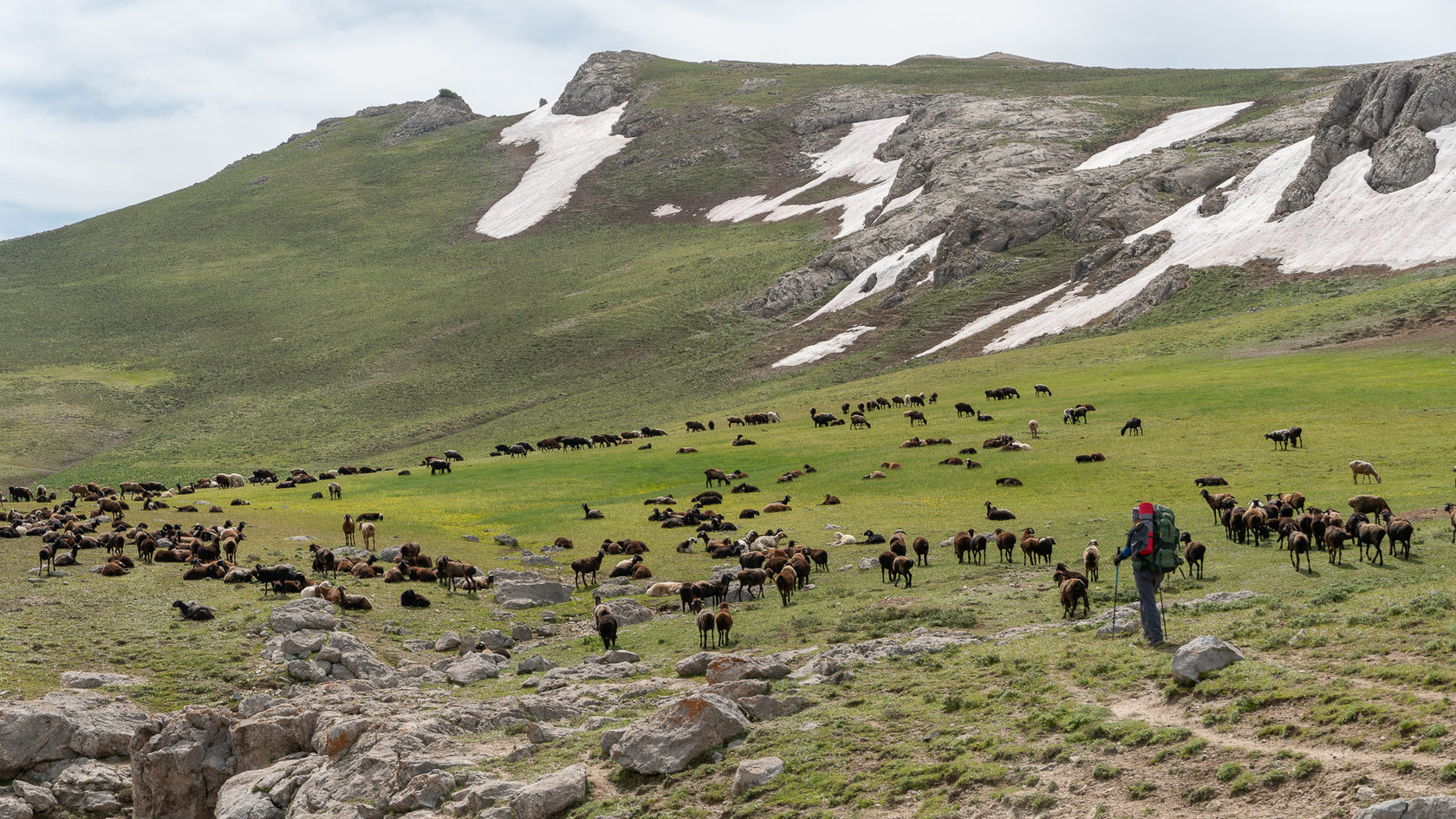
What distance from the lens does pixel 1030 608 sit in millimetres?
23734

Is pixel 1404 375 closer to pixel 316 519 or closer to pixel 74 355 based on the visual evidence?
pixel 316 519

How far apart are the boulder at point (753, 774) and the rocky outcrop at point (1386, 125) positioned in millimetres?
89333

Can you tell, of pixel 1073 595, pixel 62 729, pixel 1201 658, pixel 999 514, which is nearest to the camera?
pixel 1201 658

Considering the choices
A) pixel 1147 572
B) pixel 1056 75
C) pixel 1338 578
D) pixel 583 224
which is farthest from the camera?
pixel 1056 75

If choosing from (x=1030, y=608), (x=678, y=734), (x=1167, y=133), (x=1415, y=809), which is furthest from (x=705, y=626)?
(x=1167, y=133)

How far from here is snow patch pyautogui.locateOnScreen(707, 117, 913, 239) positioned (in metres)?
138

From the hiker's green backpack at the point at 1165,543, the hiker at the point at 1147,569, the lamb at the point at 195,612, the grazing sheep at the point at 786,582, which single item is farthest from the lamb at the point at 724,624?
the lamb at the point at 195,612

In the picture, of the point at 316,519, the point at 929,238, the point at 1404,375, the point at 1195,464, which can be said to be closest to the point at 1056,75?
the point at 929,238

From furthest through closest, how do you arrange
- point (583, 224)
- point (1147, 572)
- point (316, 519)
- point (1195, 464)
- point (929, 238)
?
1. point (583, 224)
2. point (929, 238)
3. point (316, 519)
4. point (1195, 464)
5. point (1147, 572)

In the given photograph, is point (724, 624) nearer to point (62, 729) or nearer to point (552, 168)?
point (62, 729)

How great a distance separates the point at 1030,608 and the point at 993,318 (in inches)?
2943

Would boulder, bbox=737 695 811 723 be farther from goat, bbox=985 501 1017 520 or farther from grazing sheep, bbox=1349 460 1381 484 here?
grazing sheep, bbox=1349 460 1381 484

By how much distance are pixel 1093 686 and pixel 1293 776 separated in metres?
4.33

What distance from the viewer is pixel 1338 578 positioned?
931 inches
